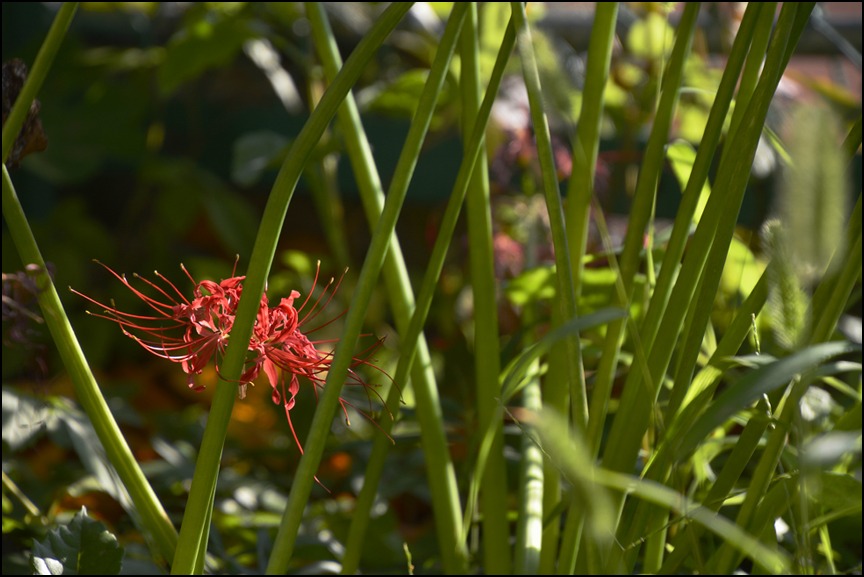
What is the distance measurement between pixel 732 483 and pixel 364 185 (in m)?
0.20

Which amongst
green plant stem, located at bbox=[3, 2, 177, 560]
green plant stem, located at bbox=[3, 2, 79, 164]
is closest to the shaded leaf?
green plant stem, located at bbox=[3, 2, 177, 560]

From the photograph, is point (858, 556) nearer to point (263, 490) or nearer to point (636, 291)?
point (636, 291)

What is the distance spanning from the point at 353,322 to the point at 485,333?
114 mm

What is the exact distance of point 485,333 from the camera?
1.24 feet

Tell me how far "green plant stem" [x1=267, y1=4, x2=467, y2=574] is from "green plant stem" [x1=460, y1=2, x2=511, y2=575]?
0.27ft

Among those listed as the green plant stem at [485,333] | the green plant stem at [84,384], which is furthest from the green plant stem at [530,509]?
the green plant stem at [84,384]

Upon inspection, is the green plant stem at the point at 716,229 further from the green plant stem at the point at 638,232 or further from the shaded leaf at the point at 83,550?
the shaded leaf at the point at 83,550

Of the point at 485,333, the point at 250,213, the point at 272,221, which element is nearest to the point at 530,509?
the point at 485,333

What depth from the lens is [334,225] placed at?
742 mm

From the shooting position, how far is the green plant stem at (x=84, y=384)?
279 mm

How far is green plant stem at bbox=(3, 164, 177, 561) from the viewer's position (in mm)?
279

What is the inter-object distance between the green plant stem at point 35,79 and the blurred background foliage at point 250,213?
54 millimetres

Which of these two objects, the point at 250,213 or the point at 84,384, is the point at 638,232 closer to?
the point at 84,384

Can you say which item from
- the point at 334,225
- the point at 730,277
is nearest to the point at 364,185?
the point at 730,277
